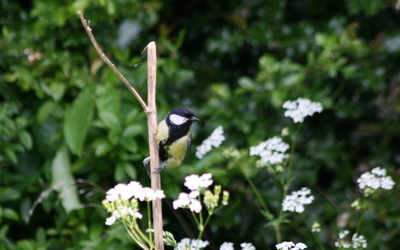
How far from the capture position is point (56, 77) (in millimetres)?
1783

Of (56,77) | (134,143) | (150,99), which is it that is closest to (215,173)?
(134,143)

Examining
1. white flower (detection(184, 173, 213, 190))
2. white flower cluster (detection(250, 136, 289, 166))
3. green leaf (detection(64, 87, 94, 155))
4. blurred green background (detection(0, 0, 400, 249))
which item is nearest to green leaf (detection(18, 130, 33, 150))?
blurred green background (detection(0, 0, 400, 249))

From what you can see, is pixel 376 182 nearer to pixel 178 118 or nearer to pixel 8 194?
pixel 178 118

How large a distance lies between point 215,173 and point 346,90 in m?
0.98

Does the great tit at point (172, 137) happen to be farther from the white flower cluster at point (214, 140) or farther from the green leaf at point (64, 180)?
the green leaf at point (64, 180)

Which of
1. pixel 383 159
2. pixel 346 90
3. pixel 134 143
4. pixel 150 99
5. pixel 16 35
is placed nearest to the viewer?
pixel 150 99

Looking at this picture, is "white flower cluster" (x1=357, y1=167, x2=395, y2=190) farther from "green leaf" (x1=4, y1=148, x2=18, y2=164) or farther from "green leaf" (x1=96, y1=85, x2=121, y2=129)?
"green leaf" (x1=4, y1=148, x2=18, y2=164)

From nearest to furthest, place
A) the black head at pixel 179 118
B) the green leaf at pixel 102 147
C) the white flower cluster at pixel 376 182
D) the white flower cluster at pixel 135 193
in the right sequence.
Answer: the white flower cluster at pixel 135 193, the white flower cluster at pixel 376 182, the black head at pixel 179 118, the green leaf at pixel 102 147

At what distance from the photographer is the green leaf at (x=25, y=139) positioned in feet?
5.27

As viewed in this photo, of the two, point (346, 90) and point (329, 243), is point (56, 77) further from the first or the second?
point (346, 90)

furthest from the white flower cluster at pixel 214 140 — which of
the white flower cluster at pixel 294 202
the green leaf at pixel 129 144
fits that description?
the green leaf at pixel 129 144

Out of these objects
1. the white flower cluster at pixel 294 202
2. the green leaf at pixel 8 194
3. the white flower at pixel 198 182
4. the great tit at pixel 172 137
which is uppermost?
the green leaf at pixel 8 194

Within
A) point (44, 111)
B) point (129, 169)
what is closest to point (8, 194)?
point (44, 111)

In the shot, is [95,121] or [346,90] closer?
[95,121]
